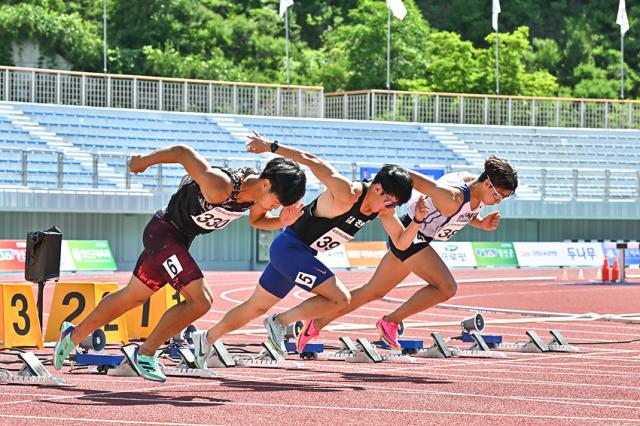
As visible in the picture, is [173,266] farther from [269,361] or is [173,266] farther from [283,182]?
[269,361]

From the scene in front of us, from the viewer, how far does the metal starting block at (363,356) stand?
45.0ft

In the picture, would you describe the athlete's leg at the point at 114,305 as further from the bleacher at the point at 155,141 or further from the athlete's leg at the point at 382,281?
the bleacher at the point at 155,141

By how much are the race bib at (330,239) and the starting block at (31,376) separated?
2625 millimetres

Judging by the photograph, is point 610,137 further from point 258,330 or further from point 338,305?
point 338,305

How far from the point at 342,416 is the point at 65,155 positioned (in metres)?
30.8

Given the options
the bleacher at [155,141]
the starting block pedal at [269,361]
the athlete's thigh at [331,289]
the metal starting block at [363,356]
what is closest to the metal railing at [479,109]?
the bleacher at [155,141]

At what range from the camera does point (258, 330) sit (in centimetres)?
1773

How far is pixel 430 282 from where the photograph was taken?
1349 cm

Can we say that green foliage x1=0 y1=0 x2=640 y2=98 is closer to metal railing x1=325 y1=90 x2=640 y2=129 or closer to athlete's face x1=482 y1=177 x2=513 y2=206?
metal railing x1=325 y1=90 x2=640 y2=129

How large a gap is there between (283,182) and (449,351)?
14.6ft

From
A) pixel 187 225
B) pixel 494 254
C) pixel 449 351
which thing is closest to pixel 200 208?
pixel 187 225

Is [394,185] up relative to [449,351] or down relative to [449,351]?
up

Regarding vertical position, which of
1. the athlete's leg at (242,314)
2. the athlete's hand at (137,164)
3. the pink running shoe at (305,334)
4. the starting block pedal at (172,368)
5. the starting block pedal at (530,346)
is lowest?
the starting block pedal at (530,346)

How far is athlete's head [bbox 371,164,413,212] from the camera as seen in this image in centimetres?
1130
